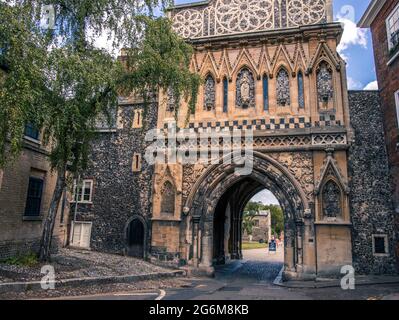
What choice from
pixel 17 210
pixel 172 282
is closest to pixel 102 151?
pixel 17 210

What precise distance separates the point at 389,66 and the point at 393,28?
1.51m

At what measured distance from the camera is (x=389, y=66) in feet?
43.7

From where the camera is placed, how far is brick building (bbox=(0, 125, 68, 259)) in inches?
456

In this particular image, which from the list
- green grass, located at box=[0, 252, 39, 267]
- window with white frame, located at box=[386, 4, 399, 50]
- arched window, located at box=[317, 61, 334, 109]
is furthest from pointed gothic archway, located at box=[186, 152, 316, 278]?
window with white frame, located at box=[386, 4, 399, 50]

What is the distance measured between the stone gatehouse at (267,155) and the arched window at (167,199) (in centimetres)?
5

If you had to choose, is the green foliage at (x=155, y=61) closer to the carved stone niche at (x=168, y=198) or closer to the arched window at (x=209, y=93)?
the arched window at (x=209, y=93)

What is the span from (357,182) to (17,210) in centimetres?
1396

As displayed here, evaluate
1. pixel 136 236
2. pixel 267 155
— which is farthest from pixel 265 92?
pixel 136 236

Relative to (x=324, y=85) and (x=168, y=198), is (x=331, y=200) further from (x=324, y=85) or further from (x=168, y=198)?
(x=168, y=198)

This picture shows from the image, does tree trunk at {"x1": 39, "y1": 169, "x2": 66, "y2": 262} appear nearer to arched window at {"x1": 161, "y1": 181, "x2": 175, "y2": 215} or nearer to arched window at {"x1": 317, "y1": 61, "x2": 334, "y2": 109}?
arched window at {"x1": 161, "y1": 181, "x2": 175, "y2": 215}

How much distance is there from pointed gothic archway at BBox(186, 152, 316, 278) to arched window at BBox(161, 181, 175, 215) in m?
0.86

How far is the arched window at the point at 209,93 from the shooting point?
16.1 meters

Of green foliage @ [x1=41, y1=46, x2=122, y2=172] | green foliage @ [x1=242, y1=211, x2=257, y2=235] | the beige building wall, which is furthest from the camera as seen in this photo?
green foliage @ [x1=242, y1=211, x2=257, y2=235]
